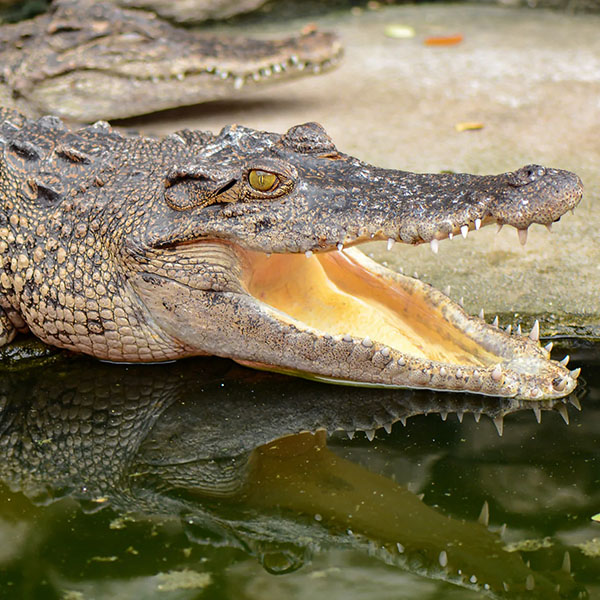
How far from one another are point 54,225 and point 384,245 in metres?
1.78

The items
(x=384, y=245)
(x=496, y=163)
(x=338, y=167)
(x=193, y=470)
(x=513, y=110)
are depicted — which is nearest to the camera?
(x=193, y=470)

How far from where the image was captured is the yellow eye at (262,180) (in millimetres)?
3855

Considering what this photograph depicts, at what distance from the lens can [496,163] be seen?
5.93 meters

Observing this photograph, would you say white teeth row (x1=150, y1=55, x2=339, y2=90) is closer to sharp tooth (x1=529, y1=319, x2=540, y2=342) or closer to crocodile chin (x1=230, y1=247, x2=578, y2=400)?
crocodile chin (x1=230, y1=247, x2=578, y2=400)

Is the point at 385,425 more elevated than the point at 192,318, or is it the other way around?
the point at 192,318

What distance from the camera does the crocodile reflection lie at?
10.5 feet

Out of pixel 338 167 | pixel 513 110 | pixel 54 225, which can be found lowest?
pixel 513 110

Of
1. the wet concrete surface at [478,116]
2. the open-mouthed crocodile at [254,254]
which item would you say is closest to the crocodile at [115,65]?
the wet concrete surface at [478,116]

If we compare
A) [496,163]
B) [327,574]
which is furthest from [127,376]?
[496,163]

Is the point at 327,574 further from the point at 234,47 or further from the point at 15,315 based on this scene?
the point at 234,47

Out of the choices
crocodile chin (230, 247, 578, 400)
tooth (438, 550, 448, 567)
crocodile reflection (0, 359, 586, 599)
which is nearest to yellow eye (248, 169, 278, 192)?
crocodile chin (230, 247, 578, 400)

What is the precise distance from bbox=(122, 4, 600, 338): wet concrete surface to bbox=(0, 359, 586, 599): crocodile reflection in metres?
0.96

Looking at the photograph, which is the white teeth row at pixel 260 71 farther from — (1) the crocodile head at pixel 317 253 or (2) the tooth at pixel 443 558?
(2) the tooth at pixel 443 558

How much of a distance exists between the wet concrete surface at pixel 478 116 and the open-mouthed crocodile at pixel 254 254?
0.57 meters
